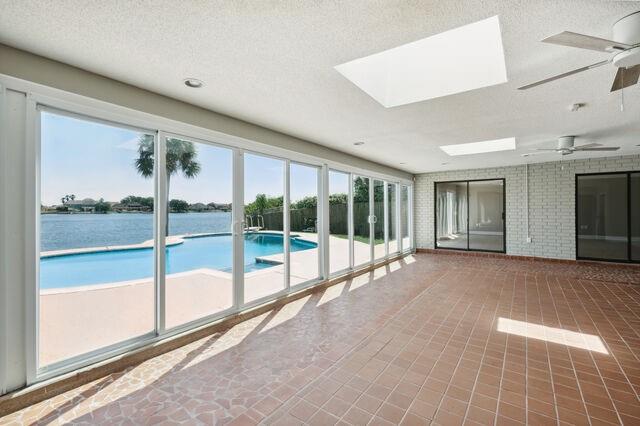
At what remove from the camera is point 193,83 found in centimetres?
256

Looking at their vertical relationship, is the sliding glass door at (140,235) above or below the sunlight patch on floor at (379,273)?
above

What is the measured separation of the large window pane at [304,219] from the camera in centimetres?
468

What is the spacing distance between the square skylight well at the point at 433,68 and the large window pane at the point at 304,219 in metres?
2.01

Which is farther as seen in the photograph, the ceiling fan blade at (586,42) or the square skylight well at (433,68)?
the square skylight well at (433,68)

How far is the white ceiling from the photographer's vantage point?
1.63 metres

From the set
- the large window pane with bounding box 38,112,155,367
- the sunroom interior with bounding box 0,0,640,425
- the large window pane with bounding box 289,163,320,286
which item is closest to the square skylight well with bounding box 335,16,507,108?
the sunroom interior with bounding box 0,0,640,425

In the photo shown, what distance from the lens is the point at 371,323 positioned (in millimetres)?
3459

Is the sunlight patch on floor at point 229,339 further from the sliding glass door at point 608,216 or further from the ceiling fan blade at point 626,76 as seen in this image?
the sliding glass door at point 608,216

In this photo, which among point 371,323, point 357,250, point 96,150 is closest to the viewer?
point 96,150

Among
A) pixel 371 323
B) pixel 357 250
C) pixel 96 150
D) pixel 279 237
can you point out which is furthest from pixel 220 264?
pixel 357 250

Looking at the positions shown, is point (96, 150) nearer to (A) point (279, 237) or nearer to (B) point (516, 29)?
→ (A) point (279, 237)

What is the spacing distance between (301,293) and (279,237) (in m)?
0.93

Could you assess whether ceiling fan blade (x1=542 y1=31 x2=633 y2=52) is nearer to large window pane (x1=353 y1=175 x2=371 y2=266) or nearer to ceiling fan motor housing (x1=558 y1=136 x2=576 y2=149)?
ceiling fan motor housing (x1=558 y1=136 x2=576 y2=149)

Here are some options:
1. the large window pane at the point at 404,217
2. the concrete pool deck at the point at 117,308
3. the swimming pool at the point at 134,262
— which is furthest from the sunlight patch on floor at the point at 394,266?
the swimming pool at the point at 134,262
